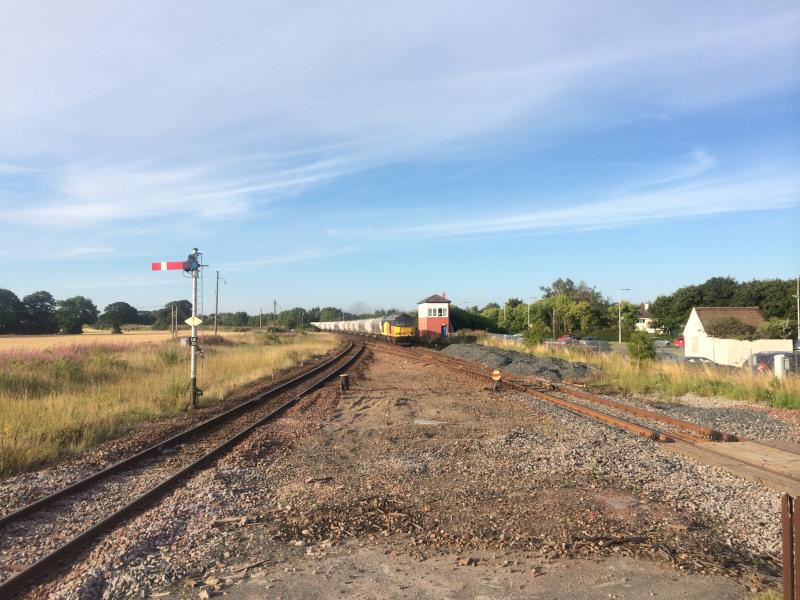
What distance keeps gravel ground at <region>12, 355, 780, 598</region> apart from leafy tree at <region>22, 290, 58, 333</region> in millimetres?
88614

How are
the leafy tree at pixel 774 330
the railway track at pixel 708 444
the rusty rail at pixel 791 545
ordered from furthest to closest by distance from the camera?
the leafy tree at pixel 774 330
the railway track at pixel 708 444
the rusty rail at pixel 791 545

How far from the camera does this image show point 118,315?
367ft

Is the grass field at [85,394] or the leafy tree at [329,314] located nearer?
the grass field at [85,394]

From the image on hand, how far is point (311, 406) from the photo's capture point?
15016mm

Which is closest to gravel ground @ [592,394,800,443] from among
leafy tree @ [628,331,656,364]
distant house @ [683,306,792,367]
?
leafy tree @ [628,331,656,364]

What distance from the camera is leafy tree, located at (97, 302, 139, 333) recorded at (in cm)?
10575

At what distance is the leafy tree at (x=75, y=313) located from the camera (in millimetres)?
88812

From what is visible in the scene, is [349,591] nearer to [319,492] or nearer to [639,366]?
[319,492]

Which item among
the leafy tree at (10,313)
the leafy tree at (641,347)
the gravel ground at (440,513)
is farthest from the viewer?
the leafy tree at (10,313)

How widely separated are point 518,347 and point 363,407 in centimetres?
2800

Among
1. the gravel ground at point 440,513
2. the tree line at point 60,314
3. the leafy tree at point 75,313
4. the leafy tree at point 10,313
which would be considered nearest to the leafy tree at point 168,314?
the tree line at point 60,314

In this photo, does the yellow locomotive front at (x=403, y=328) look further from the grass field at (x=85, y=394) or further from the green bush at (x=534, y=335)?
the grass field at (x=85, y=394)

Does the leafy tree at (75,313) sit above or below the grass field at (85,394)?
above

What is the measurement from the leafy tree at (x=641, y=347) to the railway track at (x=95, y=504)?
1724 centimetres
